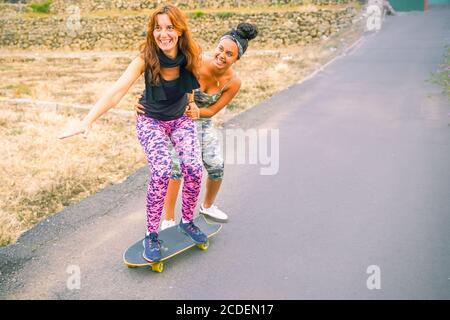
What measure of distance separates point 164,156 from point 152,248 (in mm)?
732

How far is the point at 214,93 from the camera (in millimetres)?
4473

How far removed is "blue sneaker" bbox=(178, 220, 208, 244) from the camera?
4312 mm

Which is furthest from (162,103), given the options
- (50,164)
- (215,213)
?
(50,164)

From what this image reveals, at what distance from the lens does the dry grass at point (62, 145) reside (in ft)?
18.7

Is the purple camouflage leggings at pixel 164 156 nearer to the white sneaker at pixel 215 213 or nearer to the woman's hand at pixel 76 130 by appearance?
the woman's hand at pixel 76 130

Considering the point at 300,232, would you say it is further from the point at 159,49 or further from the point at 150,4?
the point at 150,4

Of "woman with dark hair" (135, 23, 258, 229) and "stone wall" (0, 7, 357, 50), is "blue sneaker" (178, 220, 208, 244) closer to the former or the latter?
"woman with dark hair" (135, 23, 258, 229)

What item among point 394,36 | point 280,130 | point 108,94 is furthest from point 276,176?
point 394,36

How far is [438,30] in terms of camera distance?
72.7ft

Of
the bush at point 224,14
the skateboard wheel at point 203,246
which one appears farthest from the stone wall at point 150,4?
the skateboard wheel at point 203,246

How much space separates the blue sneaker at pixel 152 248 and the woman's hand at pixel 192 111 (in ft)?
3.33
